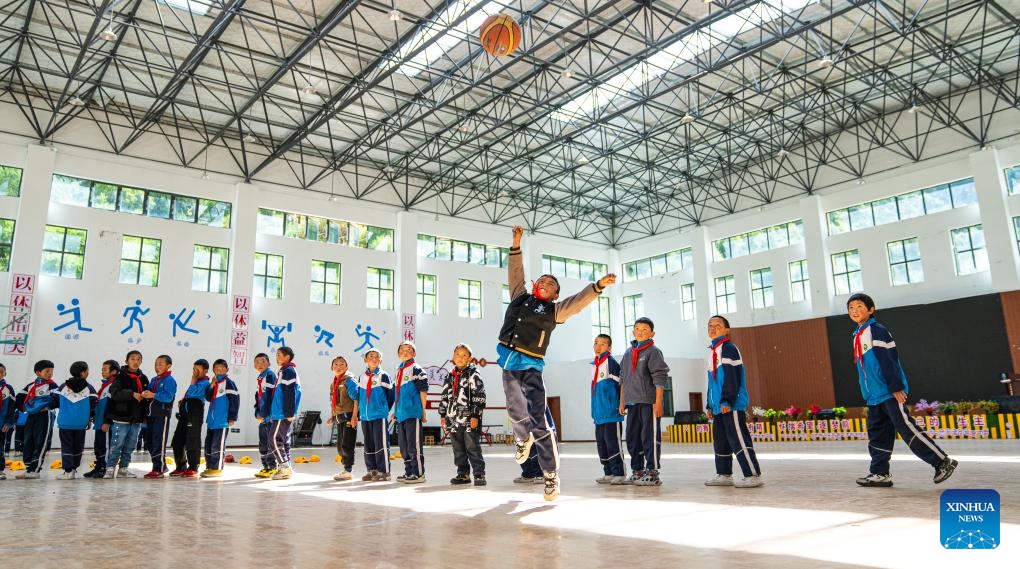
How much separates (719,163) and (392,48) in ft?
47.3

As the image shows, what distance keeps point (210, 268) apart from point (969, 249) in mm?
23639

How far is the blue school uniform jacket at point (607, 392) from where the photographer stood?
6906mm

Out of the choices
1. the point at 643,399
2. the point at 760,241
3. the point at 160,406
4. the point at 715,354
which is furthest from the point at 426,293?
the point at 715,354

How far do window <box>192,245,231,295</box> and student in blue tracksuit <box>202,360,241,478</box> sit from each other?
43.5 feet

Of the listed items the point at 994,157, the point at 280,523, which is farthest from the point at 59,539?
the point at 994,157

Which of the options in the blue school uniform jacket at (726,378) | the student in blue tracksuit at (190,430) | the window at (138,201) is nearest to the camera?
the blue school uniform jacket at (726,378)

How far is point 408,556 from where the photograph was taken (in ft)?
9.05

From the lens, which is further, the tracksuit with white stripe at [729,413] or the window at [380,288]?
the window at [380,288]

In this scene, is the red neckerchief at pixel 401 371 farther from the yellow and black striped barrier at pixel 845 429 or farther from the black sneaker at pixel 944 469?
the yellow and black striped barrier at pixel 845 429

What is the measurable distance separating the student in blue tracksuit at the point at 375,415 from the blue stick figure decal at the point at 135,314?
1448cm

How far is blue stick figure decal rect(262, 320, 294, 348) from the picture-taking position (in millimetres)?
21328

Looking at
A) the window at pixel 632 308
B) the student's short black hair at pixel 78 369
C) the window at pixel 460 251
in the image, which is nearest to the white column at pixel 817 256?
the window at pixel 632 308

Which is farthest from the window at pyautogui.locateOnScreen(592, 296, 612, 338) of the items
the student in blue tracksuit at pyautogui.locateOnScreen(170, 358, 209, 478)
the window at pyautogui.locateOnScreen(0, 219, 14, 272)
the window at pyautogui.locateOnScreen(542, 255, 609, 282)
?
the student in blue tracksuit at pyautogui.locateOnScreen(170, 358, 209, 478)

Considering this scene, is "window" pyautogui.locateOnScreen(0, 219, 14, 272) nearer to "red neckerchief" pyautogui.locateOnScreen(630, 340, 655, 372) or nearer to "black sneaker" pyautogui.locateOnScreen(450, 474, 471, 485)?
"black sneaker" pyautogui.locateOnScreen(450, 474, 471, 485)
